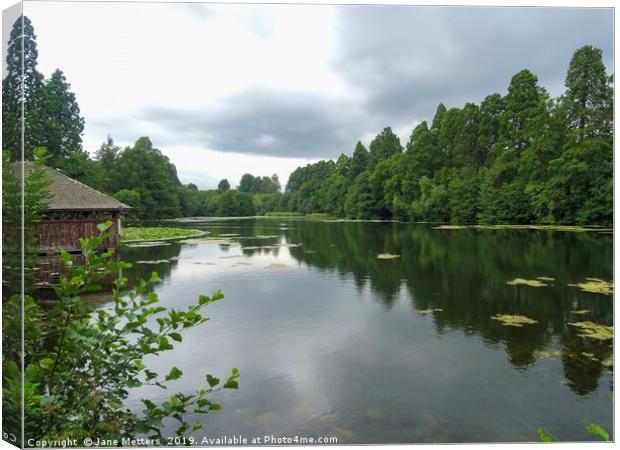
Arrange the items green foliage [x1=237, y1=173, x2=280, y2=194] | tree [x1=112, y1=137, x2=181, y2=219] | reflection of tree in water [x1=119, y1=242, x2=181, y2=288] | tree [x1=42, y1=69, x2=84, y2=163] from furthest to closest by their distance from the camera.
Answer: reflection of tree in water [x1=119, y1=242, x2=181, y2=288] → green foliage [x1=237, y1=173, x2=280, y2=194] → tree [x1=112, y1=137, x2=181, y2=219] → tree [x1=42, y1=69, x2=84, y2=163]

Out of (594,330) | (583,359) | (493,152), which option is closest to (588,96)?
(594,330)

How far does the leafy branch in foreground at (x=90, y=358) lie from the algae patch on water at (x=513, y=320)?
22.1 ft

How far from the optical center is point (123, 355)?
7.18ft

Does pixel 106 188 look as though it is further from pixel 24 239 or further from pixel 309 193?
pixel 309 193

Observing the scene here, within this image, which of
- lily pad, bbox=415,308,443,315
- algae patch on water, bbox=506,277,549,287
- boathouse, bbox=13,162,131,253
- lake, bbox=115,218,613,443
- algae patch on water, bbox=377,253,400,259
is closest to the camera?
lake, bbox=115,218,613,443

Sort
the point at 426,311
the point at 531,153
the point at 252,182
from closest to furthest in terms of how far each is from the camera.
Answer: the point at 426,311 → the point at 252,182 → the point at 531,153

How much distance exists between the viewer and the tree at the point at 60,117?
3.63 metres

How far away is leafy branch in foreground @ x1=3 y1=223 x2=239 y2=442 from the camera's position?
2078mm

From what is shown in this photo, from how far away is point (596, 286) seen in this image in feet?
32.9

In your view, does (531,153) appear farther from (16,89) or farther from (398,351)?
(16,89)

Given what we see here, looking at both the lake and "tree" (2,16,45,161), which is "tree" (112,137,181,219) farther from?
"tree" (2,16,45,161)

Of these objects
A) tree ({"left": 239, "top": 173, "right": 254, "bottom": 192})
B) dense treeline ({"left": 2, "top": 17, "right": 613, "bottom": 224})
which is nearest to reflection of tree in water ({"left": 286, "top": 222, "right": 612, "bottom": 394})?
dense treeline ({"left": 2, "top": 17, "right": 613, "bottom": 224})

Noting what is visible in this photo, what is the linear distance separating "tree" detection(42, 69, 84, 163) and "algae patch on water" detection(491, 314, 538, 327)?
732 centimetres

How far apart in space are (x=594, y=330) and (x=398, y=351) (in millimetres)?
3598
